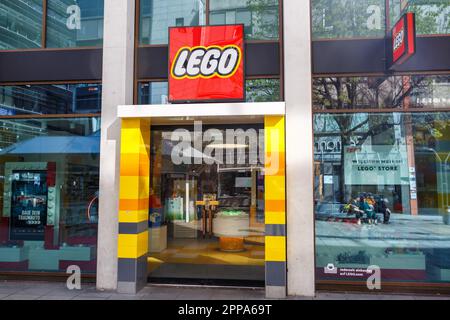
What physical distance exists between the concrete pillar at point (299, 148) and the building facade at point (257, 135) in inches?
0.8

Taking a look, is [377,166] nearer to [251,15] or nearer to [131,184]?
[251,15]

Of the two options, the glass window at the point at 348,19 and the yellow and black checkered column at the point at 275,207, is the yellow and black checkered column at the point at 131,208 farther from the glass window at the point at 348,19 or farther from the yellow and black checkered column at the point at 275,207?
the glass window at the point at 348,19

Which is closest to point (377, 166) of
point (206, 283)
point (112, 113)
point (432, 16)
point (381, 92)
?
point (381, 92)

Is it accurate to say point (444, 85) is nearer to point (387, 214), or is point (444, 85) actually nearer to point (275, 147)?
point (387, 214)

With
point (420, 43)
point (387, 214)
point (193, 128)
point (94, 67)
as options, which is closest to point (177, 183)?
point (193, 128)

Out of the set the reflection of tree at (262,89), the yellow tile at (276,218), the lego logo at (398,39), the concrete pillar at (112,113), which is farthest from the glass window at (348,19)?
the concrete pillar at (112,113)

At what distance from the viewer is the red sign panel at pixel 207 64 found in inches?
247

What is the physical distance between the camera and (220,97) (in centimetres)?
625

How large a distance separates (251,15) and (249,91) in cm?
145

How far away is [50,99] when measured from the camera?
6.89m

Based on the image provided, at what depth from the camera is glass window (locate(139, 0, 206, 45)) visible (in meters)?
6.70

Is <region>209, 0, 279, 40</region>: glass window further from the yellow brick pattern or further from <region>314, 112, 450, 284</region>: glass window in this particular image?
the yellow brick pattern

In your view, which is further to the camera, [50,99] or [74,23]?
[74,23]

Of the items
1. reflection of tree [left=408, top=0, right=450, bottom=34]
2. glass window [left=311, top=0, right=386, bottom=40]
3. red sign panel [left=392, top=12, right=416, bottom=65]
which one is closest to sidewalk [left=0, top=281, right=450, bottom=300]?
red sign panel [left=392, top=12, right=416, bottom=65]
